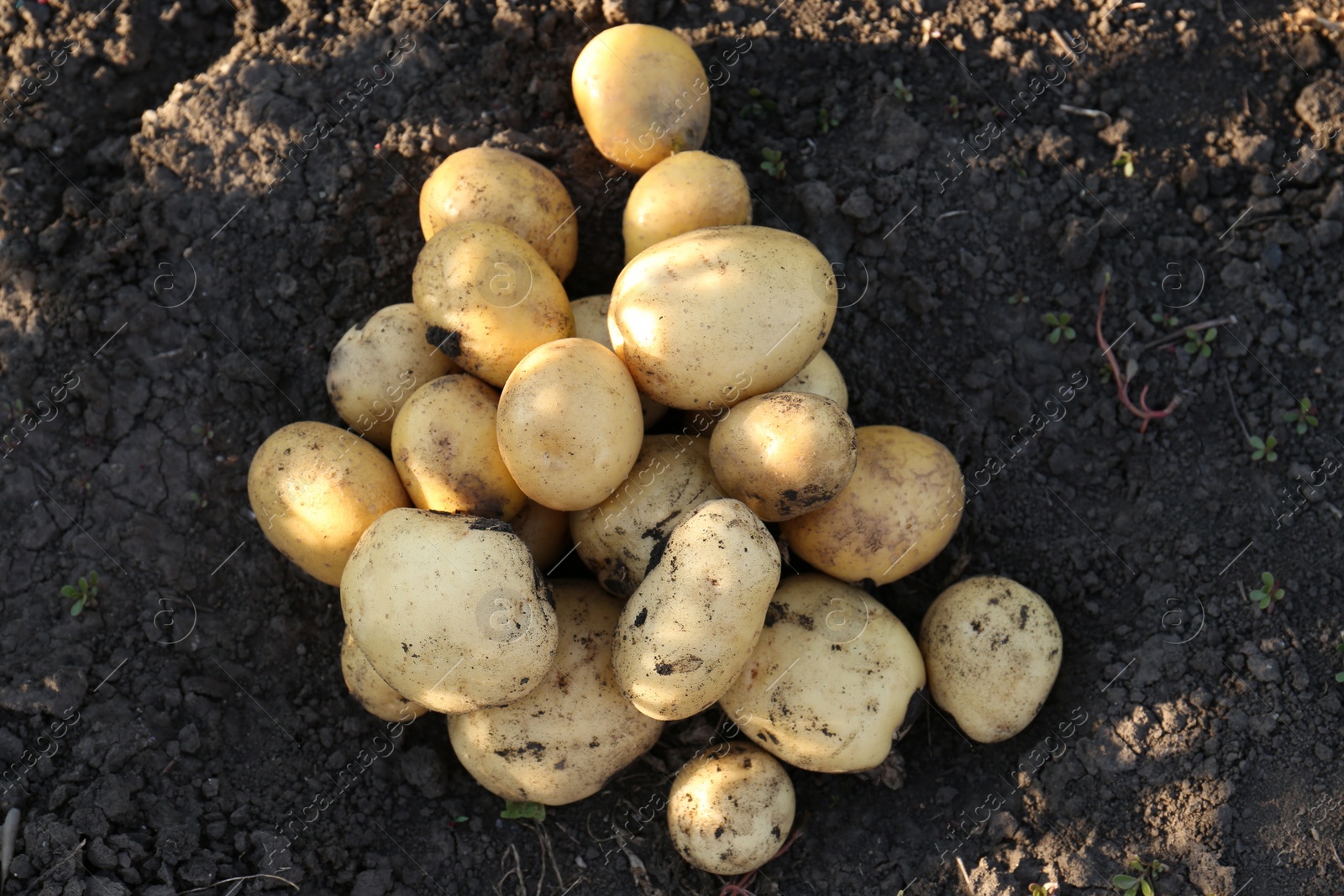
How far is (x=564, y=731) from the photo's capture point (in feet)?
8.65

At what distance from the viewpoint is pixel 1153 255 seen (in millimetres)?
3223

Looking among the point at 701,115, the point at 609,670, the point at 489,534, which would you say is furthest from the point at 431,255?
the point at 609,670

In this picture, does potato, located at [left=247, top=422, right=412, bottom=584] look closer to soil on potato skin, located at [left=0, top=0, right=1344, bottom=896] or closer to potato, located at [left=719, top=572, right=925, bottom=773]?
soil on potato skin, located at [left=0, top=0, right=1344, bottom=896]

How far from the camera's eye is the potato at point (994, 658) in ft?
9.00

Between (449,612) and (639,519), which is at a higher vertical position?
(449,612)

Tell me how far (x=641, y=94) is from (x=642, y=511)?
1.34 metres

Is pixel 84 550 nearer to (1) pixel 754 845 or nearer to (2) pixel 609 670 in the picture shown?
(2) pixel 609 670

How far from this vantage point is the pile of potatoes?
7.94 ft

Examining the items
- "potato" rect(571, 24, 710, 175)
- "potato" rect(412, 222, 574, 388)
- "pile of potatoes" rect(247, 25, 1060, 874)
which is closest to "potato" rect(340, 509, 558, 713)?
"pile of potatoes" rect(247, 25, 1060, 874)

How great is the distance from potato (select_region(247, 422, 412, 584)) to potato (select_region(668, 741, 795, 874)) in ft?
3.81

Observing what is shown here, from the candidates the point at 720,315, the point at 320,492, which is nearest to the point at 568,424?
the point at 720,315

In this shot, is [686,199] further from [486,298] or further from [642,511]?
[642,511]

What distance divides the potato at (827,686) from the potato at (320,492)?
1.13 metres

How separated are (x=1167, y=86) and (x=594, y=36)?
1968 mm
